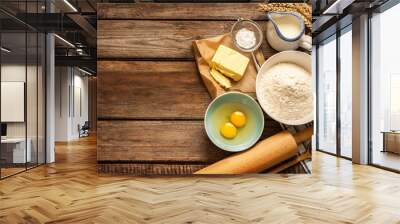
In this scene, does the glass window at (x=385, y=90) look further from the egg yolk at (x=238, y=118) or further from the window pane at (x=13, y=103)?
the window pane at (x=13, y=103)

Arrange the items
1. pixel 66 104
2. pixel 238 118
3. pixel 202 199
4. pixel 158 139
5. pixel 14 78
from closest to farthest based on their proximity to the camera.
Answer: pixel 202 199
pixel 238 118
pixel 158 139
pixel 14 78
pixel 66 104

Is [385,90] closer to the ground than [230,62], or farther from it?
closer to the ground

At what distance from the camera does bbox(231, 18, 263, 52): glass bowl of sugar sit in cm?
422

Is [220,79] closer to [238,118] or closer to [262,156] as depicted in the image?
[238,118]

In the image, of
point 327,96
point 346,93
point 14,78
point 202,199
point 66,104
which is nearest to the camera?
point 202,199

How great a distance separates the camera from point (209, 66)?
4.22m

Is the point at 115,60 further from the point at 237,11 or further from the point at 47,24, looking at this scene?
the point at 47,24

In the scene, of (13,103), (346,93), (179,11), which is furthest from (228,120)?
(346,93)

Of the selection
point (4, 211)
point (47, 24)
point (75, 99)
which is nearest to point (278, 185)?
point (4, 211)

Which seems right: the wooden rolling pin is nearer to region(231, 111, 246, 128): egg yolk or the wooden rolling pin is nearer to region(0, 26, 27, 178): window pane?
region(231, 111, 246, 128): egg yolk

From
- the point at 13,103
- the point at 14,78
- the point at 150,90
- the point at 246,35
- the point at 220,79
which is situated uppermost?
the point at 246,35

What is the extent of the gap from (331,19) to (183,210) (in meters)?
4.90

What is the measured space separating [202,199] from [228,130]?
94 centimetres

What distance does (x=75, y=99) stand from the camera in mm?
14750
